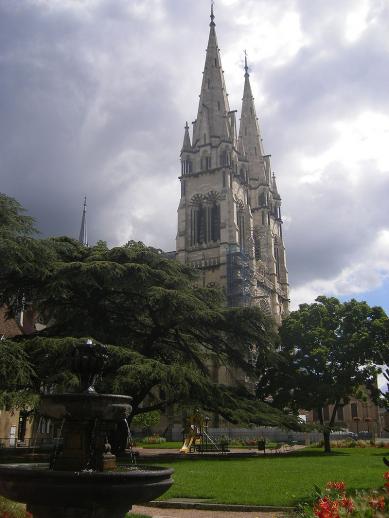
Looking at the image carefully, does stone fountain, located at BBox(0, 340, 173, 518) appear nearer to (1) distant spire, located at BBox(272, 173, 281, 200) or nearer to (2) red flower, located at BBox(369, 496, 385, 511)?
(2) red flower, located at BBox(369, 496, 385, 511)

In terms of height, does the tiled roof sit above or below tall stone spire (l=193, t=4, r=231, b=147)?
below

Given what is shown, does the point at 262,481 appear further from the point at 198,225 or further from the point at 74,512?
the point at 198,225

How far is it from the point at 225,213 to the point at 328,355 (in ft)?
109

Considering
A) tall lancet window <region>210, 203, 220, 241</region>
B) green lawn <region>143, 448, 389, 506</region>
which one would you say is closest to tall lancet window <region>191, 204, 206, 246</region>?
tall lancet window <region>210, 203, 220, 241</region>

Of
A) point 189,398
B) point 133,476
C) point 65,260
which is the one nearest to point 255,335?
point 189,398

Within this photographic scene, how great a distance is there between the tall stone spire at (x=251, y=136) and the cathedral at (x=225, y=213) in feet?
3.34

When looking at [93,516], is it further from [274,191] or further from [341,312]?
[274,191]

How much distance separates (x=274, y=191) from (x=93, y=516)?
7516 centimetres

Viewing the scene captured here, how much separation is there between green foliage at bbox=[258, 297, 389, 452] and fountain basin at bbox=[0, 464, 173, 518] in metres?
22.0

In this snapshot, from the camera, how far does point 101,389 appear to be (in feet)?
62.1

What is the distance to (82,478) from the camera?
6.34 m

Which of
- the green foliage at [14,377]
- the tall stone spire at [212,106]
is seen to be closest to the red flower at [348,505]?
the green foliage at [14,377]

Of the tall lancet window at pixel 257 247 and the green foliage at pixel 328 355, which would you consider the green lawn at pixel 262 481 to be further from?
the tall lancet window at pixel 257 247

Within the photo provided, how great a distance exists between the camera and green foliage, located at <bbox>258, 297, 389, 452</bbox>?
28.4 m
